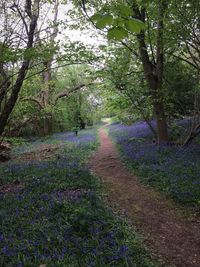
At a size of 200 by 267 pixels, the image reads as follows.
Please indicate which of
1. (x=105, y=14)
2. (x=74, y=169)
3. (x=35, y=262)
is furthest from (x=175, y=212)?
(x=105, y=14)

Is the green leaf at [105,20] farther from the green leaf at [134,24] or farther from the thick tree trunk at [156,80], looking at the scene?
the thick tree trunk at [156,80]

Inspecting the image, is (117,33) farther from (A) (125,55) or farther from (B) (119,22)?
(A) (125,55)

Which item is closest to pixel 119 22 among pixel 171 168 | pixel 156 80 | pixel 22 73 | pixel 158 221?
pixel 158 221

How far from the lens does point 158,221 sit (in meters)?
6.63

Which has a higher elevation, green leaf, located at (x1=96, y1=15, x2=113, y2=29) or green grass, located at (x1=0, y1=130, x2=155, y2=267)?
green leaf, located at (x1=96, y1=15, x2=113, y2=29)

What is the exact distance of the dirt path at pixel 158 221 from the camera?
523 cm

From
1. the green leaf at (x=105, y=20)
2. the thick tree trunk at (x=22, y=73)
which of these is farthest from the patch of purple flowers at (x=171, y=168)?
the green leaf at (x=105, y=20)

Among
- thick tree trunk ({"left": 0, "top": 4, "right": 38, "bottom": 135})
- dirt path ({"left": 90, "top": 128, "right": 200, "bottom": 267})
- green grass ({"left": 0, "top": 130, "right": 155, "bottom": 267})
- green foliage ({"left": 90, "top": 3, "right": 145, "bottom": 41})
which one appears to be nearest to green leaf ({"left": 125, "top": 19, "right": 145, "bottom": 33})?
green foliage ({"left": 90, "top": 3, "right": 145, "bottom": 41})

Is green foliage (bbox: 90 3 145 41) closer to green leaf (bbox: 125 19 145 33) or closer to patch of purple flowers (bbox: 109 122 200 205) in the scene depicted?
green leaf (bbox: 125 19 145 33)

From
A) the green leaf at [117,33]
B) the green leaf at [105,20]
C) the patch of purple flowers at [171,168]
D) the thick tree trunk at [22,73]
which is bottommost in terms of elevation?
the patch of purple flowers at [171,168]

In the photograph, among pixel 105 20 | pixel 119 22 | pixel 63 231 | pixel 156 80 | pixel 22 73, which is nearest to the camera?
pixel 105 20

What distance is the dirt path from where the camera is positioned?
5.23 m

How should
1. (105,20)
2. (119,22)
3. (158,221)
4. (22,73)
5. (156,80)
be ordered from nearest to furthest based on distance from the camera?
(105,20) → (119,22) → (158,221) → (22,73) → (156,80)

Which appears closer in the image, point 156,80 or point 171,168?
point 171,168
